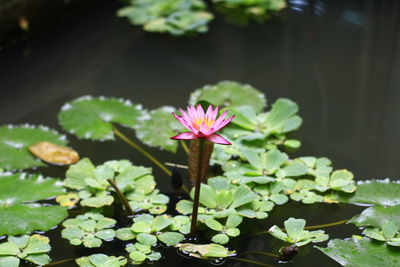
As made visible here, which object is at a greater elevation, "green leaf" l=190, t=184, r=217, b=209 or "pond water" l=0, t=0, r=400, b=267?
"pond water" l=0, t=0, r=400, b=267

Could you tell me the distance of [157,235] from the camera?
1438 mm

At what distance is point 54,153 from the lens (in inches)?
71.0

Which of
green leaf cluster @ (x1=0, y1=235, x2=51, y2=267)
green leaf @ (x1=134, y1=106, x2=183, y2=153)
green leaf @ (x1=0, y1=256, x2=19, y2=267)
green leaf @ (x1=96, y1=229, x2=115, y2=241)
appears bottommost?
green leaf @ (x1=0, y1=256, x2=19, y2=267)

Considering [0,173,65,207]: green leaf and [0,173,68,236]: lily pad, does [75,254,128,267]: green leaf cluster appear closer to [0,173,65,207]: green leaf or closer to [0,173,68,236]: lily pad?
[0,173,68,236]: lily pad

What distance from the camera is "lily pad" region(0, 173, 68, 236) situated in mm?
1475

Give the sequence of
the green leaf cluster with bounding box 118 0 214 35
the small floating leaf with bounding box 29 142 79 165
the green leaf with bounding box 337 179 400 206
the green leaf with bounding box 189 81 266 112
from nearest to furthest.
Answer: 1. the green leaf with bounding box 337 179 400 206
2. the small floating leaf with bounding box 29 142 79 165
3. the green leaf with bounding box 189 81 266 112
4. the green leaf cluster with bounding box 118 0 214 35

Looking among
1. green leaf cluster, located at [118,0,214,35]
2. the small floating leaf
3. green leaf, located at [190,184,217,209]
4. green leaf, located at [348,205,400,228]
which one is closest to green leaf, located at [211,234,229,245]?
green leaf, located at [190,184,217,209]

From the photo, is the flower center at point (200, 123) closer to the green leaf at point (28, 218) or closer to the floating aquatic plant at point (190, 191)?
the floating aquatic plant at point (190, 191)

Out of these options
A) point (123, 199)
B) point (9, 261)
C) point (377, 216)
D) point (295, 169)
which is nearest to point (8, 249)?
point (9, 261)

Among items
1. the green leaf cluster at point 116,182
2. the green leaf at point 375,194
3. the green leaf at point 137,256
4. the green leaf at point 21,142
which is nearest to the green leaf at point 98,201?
the green leaf cluster at point 116,182

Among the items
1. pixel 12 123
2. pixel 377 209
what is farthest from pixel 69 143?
pixel 377 209

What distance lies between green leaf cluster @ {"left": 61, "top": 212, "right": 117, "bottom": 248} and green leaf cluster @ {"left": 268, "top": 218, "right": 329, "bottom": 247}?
424 millimetres

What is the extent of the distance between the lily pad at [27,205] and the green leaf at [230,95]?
66cm

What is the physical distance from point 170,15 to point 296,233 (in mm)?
1647
